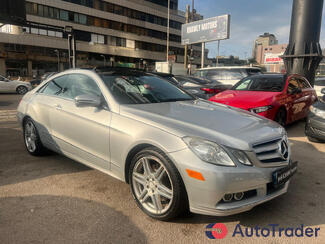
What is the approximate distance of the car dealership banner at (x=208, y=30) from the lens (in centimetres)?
2761

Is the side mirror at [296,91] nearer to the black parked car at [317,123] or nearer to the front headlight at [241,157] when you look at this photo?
the black parked car at [317,123]

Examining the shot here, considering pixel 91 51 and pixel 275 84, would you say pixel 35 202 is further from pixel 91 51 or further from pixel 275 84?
pixel 91 51

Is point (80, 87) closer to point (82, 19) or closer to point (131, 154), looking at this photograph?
point (131, 154)

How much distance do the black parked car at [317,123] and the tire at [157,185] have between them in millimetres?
3918

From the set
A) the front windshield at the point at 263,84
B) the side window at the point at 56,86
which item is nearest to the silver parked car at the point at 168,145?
the side window at the point at 56,86

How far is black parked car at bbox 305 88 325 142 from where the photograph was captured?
511cm

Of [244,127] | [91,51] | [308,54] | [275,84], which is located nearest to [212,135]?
[244,127]

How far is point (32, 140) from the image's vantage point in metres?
4.34

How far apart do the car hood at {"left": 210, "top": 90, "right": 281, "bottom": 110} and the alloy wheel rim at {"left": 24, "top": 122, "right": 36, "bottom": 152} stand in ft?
13.2

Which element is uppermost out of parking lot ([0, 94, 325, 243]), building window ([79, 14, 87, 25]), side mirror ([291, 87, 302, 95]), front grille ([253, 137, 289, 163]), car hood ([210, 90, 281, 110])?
building window ([79, 14, 87, 25])

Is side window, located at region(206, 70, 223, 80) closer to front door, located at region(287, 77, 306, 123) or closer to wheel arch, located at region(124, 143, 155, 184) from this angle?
front door, located at region(287, 77, 306, 123)

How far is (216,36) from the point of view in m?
28.1

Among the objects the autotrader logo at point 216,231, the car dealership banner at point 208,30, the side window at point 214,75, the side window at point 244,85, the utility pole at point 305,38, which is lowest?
the autotrader logo at point 216,231

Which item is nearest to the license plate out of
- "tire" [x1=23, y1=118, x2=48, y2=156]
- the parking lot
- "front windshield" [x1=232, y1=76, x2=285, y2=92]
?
the parking lot
